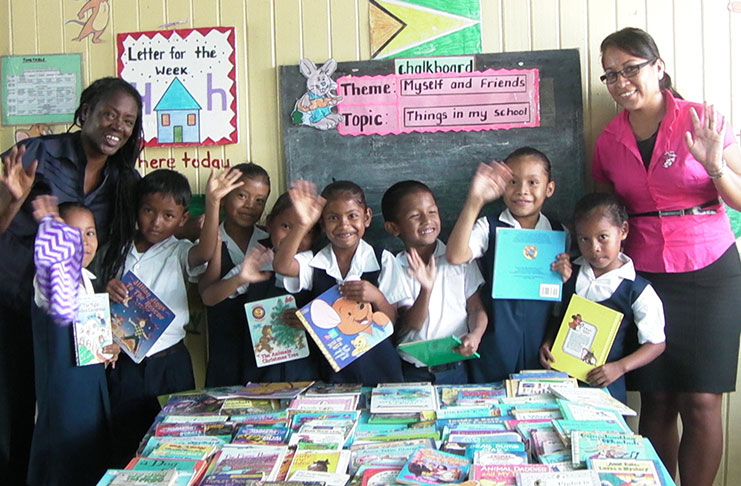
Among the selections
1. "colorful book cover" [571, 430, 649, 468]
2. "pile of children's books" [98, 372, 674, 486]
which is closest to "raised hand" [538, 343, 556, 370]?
"pile of children's books" [98, 372, 674, 486]

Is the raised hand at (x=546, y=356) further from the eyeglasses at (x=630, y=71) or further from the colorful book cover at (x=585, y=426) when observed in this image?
the eyeglasses at (x=630, y=71)

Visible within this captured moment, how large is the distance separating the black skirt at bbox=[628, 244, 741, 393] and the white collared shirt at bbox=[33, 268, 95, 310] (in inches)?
80.1

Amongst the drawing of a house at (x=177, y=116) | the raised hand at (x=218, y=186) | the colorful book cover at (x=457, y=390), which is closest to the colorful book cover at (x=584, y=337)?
the colorful book cover at (x=457, y=390)

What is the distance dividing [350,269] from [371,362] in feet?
1.13

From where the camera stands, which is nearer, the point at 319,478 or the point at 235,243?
the point at 319,478

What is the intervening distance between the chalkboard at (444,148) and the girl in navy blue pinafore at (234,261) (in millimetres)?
229

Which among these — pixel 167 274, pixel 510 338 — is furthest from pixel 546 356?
pixel 167 274

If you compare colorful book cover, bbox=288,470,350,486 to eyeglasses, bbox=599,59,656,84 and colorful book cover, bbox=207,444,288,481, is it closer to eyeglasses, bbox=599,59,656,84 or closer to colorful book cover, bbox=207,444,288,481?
colorful book cover, bbox=207,444,288,481

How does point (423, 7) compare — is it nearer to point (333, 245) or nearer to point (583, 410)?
point (333, 245)

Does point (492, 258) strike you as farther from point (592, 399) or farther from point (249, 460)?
point (249, 460)

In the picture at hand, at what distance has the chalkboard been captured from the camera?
2572 millimetres

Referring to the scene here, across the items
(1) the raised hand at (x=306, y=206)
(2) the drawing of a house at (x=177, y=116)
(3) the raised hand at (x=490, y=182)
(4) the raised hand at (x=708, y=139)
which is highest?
(2) the drawing of a house at (x=177, y=116)

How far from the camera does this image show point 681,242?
2.22 meters

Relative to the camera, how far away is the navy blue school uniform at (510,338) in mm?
2236
